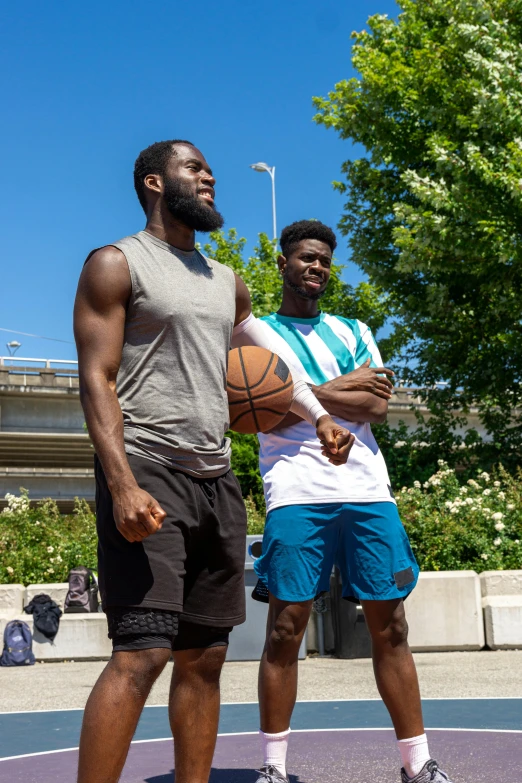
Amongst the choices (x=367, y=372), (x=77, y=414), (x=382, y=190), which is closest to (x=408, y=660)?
(x=367, y=372)

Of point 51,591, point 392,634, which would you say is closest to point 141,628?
point 392,634

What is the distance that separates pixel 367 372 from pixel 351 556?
846mm

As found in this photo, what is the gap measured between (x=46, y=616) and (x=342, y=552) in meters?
7.29

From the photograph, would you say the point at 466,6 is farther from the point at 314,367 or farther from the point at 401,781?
the point at 401,781

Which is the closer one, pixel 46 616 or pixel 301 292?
pixel 301 292

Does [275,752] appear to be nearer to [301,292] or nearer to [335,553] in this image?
[335,553]

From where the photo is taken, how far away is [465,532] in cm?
1159

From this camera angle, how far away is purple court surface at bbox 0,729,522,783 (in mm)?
4367

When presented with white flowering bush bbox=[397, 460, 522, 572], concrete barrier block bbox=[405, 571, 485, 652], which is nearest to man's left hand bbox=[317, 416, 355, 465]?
concrete barrier block bbox=[405, 571, 485, 652]

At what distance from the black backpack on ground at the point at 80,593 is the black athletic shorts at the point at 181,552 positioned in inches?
320

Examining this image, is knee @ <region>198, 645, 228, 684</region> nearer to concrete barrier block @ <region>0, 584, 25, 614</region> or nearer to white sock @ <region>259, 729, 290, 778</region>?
white sock @ <region>259, 729, 290, 778</region>

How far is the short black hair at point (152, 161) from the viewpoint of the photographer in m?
3.52

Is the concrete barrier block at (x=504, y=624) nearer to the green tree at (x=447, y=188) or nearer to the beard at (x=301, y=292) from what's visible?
the beard at (x=301, y=292)

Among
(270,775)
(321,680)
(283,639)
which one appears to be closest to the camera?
(270,775)
